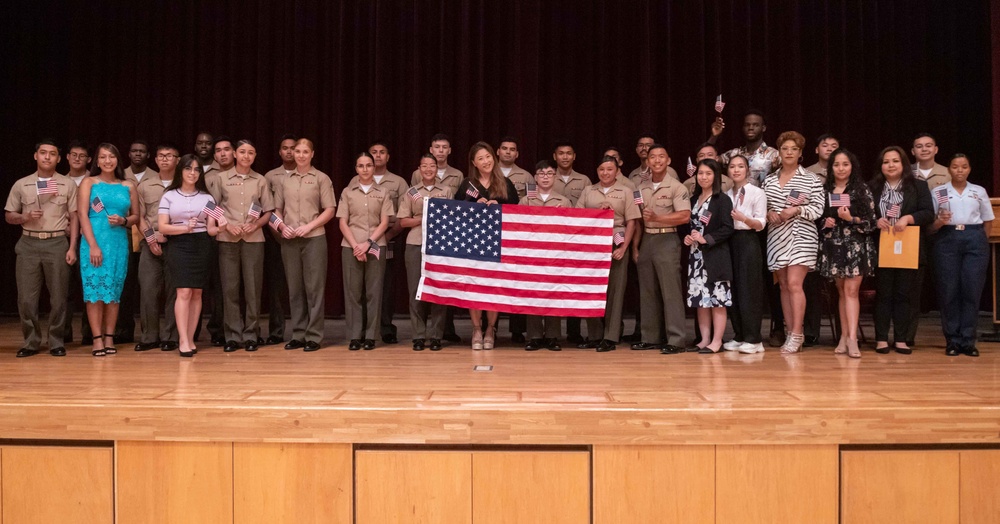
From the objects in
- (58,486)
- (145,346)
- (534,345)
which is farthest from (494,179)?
(58,486)

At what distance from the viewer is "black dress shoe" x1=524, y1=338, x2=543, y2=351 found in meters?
5.21

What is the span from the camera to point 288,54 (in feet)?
26.6

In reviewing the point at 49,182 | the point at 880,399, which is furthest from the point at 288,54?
the point at 880,399

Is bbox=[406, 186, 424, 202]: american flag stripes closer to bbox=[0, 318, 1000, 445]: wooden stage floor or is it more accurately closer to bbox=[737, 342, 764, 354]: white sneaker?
bbox=[0, 318, 1000, 445]: wooden stage floor

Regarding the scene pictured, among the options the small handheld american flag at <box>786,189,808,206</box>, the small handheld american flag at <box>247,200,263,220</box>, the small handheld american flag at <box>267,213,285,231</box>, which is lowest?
the small handheld american flag at <box>267,213,285,231</box>

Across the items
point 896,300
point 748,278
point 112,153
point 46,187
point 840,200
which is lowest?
point 896,300

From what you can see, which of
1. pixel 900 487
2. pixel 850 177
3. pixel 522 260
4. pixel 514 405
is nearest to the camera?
pixel 900 487

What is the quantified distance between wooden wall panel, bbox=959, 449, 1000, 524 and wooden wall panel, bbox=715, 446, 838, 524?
1.78 ft

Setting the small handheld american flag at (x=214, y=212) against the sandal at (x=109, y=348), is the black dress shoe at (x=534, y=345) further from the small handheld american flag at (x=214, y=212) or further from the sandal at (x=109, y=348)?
the sandal at (x=109, y=348)

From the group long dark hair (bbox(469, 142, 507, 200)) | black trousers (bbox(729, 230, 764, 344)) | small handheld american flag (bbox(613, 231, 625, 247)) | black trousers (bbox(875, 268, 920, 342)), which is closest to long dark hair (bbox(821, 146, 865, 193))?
black trousers (bbox(729, 230, 764, 344))

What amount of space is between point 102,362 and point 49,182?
138cm

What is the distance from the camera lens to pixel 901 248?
467 cm

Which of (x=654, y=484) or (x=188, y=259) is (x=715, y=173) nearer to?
(x=654, y=484)

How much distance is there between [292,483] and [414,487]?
0.53 meters
